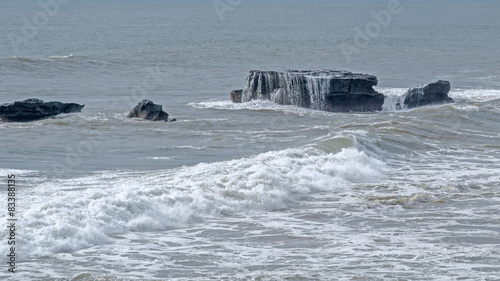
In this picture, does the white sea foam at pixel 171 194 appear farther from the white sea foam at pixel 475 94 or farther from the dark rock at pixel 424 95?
the white sea foam at pixel 475 94

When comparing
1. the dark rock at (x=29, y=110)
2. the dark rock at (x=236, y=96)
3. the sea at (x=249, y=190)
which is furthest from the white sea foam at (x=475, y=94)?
the dark rock at (x=29, y=110)

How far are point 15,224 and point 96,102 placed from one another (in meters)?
19.6

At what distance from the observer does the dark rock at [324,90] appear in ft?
96.7

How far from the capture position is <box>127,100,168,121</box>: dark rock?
90.2 feet

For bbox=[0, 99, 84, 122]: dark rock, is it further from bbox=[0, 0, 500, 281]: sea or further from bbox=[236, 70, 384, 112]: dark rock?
bbox=[236, 70, 384, 112]: dark rock

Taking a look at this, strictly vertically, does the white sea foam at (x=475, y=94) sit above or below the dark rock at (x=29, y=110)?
above

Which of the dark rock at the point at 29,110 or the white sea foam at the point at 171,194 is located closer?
the white sea foam at the point at 171,194

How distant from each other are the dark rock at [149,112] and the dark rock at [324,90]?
5.13 metres

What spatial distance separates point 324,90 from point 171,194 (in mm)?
14450

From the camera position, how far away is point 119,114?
29.0m

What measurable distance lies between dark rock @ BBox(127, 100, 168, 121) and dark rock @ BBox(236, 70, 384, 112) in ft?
16.8

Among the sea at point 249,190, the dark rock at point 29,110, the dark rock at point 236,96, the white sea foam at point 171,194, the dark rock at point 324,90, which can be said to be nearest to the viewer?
the sea at point 249,190

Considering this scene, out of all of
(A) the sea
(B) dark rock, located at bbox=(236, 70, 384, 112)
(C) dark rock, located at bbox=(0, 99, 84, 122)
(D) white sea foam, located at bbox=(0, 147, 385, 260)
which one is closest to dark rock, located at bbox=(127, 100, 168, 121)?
(A) the sea

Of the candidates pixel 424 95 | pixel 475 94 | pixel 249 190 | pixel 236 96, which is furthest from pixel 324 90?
pixel 249 190
